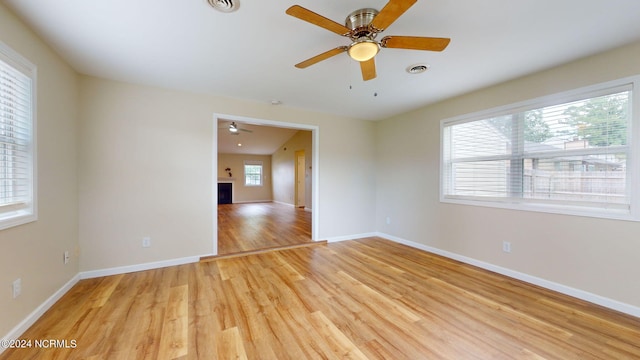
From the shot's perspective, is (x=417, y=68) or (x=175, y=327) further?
(x=417, y=68)

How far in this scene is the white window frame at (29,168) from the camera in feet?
5.43

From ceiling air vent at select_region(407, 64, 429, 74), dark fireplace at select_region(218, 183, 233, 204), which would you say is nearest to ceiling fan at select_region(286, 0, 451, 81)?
ceiling air vent at select_region(407, 64, 429, 74)

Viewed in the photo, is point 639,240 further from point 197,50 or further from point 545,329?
point 197,50

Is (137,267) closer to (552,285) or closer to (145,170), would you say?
(145,170)

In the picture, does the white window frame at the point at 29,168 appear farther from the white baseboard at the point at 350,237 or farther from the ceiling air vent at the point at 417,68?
the white baseboard at the point at 350,237

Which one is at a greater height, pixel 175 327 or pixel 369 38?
pixel 369 38

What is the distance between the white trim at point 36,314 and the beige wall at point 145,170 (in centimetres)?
39

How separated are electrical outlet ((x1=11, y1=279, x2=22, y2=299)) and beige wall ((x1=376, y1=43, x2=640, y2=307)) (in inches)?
173

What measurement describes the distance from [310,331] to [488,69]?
3.04 metres

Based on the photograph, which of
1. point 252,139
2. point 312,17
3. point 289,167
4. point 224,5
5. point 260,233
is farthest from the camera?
point 289,167

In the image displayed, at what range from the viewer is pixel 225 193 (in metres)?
10.1

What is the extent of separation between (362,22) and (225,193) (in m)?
9.66

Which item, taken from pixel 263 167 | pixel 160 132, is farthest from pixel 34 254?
pixel 263 167

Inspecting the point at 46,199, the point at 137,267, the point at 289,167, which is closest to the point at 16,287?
the point at 46,199
